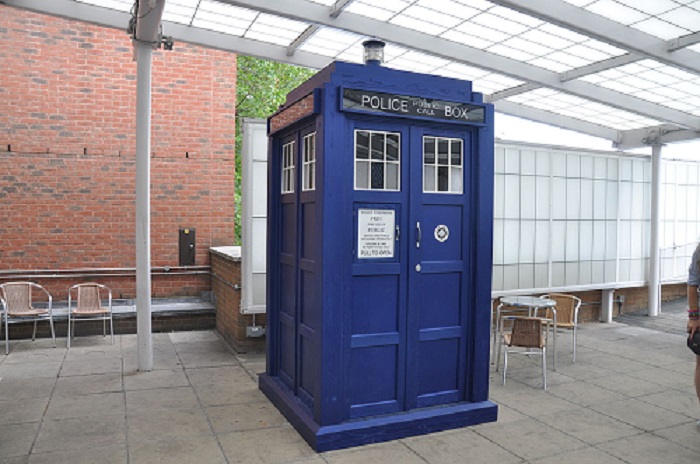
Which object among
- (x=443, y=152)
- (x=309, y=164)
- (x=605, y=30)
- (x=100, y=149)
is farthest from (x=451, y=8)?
(x=100, y=149)

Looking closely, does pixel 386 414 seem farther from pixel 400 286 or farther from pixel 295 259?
pixel 295 259

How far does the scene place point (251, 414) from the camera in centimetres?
500

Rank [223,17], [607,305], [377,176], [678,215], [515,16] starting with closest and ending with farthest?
[377,176] < [515,16] < [223,17] < [607,305] < [678,215]

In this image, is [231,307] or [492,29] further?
[231,307]

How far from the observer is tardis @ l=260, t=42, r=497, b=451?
4.31 m

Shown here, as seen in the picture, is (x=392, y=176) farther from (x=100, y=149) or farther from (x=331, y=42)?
(x=100, y=149)

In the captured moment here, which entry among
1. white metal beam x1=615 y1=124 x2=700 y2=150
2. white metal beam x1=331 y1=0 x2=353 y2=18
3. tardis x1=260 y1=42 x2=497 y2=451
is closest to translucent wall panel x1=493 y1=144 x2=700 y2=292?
white metal beam x1=615 y1=124 x2=700 y2=150

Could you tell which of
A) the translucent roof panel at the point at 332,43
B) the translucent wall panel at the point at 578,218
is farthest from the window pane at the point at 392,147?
the translucent wall panel at the point at 578,218

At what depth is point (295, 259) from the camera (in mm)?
4945

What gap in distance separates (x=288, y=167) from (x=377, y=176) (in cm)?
109

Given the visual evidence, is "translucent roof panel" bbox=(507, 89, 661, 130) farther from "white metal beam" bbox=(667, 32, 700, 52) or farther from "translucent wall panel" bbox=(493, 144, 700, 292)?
"white metal beam" bbox=(667, 32, 700, 52)

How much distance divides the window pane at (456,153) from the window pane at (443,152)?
0.06 meters

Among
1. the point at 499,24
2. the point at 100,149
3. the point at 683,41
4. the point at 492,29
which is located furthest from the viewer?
the point at 100,149

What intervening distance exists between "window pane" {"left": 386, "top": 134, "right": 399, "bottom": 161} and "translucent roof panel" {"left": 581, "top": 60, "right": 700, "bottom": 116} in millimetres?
4917
